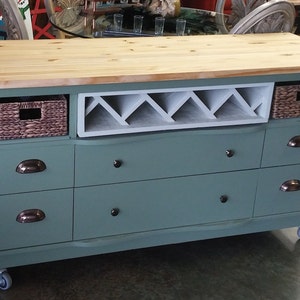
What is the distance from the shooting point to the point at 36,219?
1798 millimetres

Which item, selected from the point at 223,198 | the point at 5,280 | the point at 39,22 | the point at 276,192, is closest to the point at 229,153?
the point at 223,198

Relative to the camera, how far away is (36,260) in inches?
74.4

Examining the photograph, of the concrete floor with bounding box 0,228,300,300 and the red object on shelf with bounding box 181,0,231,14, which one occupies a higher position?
the red object on shelf with bounding box 181,0,231,14

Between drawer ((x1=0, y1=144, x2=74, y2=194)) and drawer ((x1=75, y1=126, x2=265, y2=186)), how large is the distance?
0.12 feet

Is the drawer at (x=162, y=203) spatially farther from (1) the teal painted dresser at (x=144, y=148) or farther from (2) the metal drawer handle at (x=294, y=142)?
(2) the metal drawer handle at (x=294, y=142)

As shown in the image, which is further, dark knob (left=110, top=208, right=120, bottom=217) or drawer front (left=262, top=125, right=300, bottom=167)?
drawer front (left=262, top=125, right=300, bottom=167)

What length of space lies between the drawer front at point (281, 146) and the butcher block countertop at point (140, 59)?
0.74 ft

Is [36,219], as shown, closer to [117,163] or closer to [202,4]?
[117,163]

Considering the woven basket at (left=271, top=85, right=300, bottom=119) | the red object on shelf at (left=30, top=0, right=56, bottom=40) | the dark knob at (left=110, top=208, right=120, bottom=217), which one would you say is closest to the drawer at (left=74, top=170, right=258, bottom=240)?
the dark knob at (left=110, top=208, right=120, bottom=217)

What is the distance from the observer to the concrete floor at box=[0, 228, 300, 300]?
1.96 m

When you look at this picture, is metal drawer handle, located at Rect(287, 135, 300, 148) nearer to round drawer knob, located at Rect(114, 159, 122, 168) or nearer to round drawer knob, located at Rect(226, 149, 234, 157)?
round drawer knob, located at Rect(226, 149, 234, 157)

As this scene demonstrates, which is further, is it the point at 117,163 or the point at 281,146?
the point at 281,146

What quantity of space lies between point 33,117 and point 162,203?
528 mm

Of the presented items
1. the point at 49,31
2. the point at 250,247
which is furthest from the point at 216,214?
the point at 49,31
